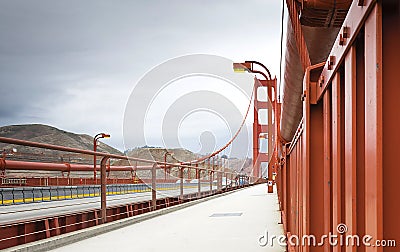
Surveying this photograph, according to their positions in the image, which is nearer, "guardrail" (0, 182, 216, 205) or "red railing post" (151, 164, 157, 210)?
"guardrail" (0, 182, 216, 205)

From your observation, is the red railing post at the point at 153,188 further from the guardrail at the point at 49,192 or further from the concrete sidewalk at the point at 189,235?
the concrete sidewalk at the point at 189,235

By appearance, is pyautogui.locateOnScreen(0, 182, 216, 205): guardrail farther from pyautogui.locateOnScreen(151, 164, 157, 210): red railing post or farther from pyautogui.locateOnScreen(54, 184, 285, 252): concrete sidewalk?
pyautogui.locateOnScreen(54, 184, 285, 252): concrete sidewalk

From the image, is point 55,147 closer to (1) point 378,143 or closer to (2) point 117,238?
(2) point 117,238

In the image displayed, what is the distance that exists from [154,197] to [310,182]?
855cm

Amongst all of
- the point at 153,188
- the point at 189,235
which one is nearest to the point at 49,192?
the point at 153,188

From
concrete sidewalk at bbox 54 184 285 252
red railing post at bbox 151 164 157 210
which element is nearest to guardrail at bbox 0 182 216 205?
red railing post at bbox 151 164 157 210

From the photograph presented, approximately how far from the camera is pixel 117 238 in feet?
22.1

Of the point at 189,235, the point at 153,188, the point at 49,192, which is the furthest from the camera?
the point at 49,192

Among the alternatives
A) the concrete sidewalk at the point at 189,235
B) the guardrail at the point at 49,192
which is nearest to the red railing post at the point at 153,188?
the guardrail at the point at 49,192

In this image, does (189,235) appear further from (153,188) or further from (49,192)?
(49,192)

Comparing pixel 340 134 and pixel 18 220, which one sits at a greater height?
pixel 340 134

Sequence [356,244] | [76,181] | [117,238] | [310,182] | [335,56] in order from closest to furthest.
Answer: [356,244] < [335,56] < [310,182] < [117,238] < [76,181]

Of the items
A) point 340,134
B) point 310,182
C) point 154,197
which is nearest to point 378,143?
point 340,134

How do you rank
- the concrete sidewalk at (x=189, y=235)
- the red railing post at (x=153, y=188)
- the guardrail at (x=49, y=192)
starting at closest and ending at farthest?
1. the concrete sidewalk at (x=189, y=235)
2. the guardrail at (x=49, y=192)
3. the red railing post at (x=153, y=188)
